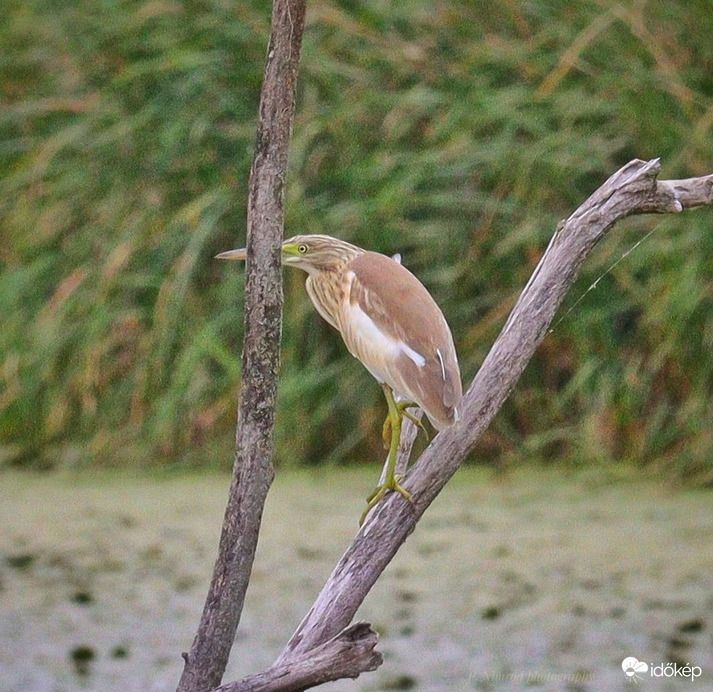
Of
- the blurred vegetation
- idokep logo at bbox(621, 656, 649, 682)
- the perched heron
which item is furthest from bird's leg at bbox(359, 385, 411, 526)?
the blurred vegetation

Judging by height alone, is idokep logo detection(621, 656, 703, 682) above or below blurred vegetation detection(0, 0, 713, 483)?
below

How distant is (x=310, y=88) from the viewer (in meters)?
2.73

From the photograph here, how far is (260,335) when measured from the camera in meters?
0.67

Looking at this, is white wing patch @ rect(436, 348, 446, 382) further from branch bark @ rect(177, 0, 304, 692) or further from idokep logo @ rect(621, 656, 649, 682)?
idokep logo @ rect(621, 656, 649, 682)

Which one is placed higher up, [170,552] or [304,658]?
[304,658]

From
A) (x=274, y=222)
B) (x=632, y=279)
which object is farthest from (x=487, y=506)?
(x=274, y=222)

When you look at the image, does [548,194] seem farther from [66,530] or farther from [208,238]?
[66,530]

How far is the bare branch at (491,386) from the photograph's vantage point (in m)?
0.75

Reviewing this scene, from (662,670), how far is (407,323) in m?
1.09

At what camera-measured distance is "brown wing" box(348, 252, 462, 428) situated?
752 mm

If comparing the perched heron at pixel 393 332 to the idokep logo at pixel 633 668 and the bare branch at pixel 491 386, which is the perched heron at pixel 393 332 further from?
the idokep logo at pixel 633 668

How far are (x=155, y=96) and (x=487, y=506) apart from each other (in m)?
1.18

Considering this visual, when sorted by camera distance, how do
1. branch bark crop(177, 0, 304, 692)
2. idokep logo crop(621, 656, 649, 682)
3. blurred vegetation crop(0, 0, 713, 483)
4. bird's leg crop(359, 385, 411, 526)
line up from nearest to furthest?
1. branch bark crop(177, 0, 304, 692)
2. bird's leg crop(359, 385, 411, 526)
3. idokep logo crop(621, 656, 649, 682)
4. blurred vegetation crop(0, 0, 713, 483)

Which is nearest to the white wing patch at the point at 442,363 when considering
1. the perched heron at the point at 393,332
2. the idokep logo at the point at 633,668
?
the perched heron at the point at 393,332
